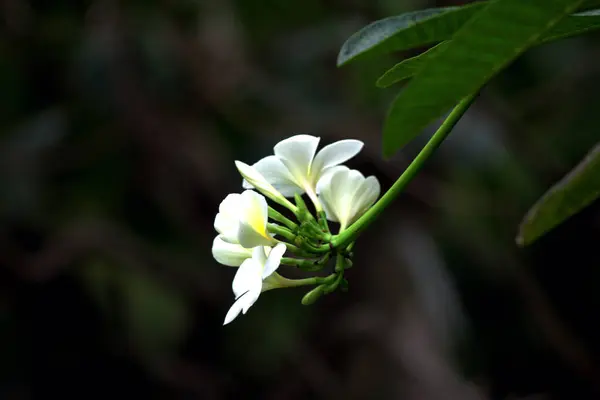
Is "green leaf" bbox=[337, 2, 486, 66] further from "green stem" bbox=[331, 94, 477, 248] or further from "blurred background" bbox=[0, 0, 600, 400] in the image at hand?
"blurred background" bbox=[0, 0, 600, 400]

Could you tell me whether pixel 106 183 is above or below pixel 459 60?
below

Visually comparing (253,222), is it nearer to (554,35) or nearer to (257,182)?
(257,182)

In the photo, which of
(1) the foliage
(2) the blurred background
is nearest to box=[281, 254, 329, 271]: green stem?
(1) the foliage

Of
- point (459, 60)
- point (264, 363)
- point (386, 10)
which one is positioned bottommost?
point (264, 363)

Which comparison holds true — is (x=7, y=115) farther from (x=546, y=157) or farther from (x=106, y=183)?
(x=546, y=157)

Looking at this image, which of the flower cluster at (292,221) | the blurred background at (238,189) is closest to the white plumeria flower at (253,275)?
the flower cluster at (292,221)

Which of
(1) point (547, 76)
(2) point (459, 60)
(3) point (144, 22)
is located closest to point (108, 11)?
(3) point (144, 22)

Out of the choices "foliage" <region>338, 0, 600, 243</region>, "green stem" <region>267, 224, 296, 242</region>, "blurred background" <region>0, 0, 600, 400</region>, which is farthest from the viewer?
"blurred background" <region>0, 0, 600, 400</region>

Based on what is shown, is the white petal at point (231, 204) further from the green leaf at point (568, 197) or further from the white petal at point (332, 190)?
the green leaf at point (568, 197)
